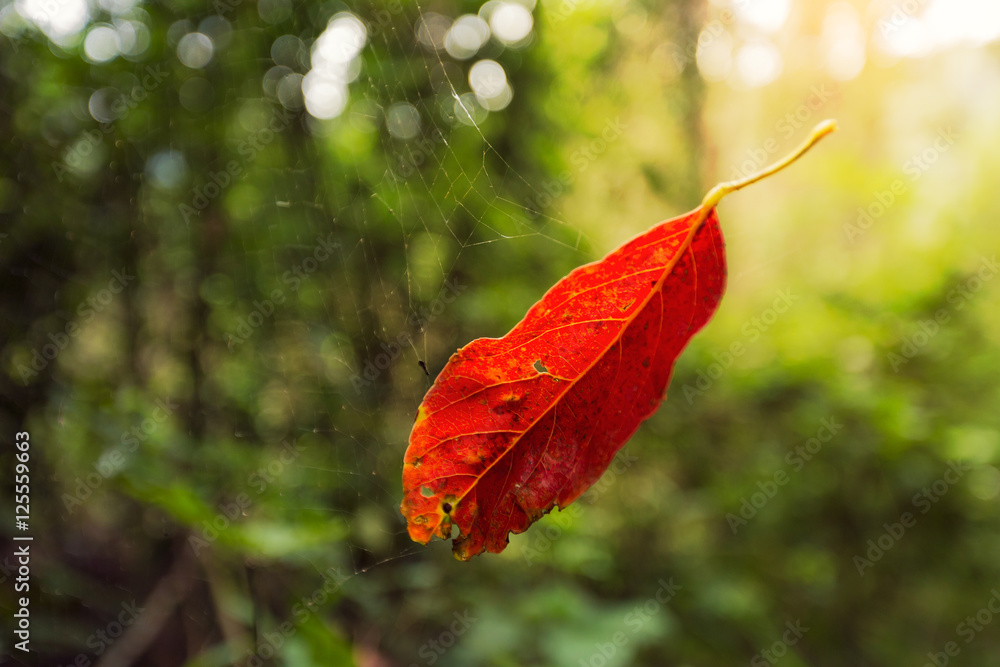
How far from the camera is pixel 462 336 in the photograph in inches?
67.1

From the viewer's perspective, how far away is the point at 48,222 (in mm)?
1066

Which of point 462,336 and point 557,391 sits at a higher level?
point 557,391

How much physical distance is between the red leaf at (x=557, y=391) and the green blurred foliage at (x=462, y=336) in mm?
401

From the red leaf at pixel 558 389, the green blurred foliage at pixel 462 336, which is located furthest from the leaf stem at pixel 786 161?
the green blurred foliage at pixel 462 336

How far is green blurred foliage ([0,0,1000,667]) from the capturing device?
1.09m

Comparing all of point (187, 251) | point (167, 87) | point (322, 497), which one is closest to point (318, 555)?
point (322, 497)

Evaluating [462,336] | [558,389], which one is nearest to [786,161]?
[558,389]

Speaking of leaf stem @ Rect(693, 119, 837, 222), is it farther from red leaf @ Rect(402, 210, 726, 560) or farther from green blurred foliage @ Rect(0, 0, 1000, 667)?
green blurred foliage @ Rect(0, 0, 1000, 667)

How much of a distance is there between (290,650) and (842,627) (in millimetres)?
2313

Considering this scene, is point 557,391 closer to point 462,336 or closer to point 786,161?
point 786,161

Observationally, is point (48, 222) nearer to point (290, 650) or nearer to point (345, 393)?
point (345, 393)

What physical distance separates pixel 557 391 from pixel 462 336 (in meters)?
1.41

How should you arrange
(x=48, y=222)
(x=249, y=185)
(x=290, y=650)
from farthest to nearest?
(x=249, y=185) → (x=48, y=222) → (x=290, y=650)

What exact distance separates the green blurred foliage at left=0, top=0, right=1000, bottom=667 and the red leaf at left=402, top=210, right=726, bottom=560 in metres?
0.40
